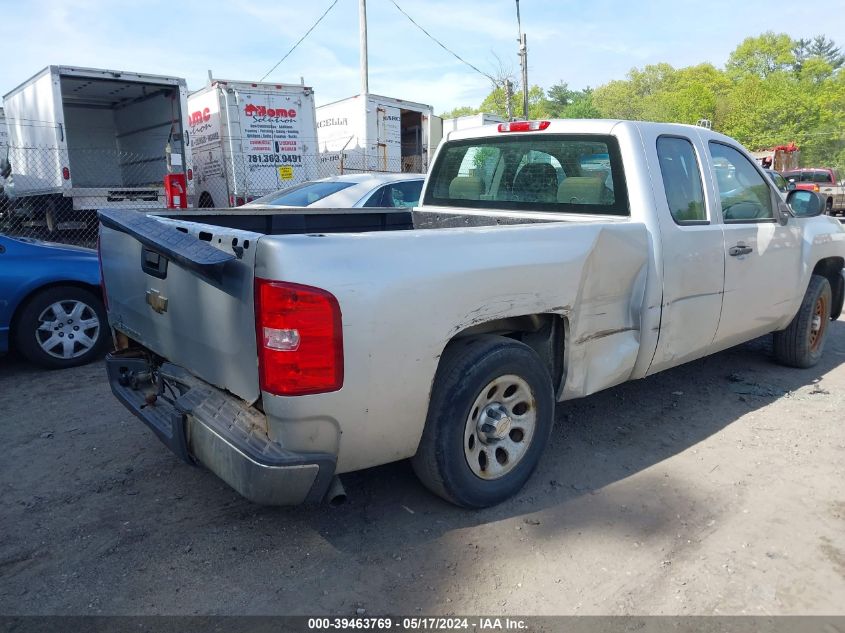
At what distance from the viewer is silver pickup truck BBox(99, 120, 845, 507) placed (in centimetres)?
237

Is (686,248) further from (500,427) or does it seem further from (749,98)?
(749,98)

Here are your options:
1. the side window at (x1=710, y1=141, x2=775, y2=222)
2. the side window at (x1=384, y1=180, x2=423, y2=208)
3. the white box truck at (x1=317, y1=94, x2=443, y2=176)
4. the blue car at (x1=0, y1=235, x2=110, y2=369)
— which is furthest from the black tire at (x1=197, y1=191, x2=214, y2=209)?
the side window at (x1=710, y1=141, x2=775, y2=222)

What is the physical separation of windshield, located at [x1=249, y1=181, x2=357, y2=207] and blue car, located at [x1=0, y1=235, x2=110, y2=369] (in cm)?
255

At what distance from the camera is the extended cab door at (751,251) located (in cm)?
414

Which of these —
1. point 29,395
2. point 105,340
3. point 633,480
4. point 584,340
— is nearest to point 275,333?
point 584,340

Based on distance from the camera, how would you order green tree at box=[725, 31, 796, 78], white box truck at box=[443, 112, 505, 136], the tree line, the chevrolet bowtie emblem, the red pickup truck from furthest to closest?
green tree at box=[725, 31, 796, 78] < the tree line < the red pickup truck < white box truck at box=[443, 112, 505, 136] < the chevrolet bowtie emblem

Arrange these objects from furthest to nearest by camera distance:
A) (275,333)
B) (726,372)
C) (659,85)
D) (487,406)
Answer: (659,85) → (726,372) → (487,406) → (275,333)

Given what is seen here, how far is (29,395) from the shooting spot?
15.8ft

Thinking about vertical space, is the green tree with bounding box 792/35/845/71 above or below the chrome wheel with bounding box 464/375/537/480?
above

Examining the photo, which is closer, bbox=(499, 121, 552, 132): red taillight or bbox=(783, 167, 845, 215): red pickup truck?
bbox=(499, 121, 552, 132): red taillight

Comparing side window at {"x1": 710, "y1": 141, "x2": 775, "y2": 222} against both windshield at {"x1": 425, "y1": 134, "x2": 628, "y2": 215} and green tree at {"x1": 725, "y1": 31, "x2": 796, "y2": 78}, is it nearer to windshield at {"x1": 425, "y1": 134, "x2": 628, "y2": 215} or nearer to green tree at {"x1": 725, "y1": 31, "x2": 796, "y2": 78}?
windshield at {"x1": 425, "y1": 134, "x2": 628, "y2": 215}

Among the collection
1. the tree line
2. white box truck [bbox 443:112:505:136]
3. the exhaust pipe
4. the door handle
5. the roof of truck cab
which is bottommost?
the exhaust pipe

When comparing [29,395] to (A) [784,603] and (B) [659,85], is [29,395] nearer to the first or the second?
(A) [784,603]

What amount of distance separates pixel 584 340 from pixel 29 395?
163 inches
